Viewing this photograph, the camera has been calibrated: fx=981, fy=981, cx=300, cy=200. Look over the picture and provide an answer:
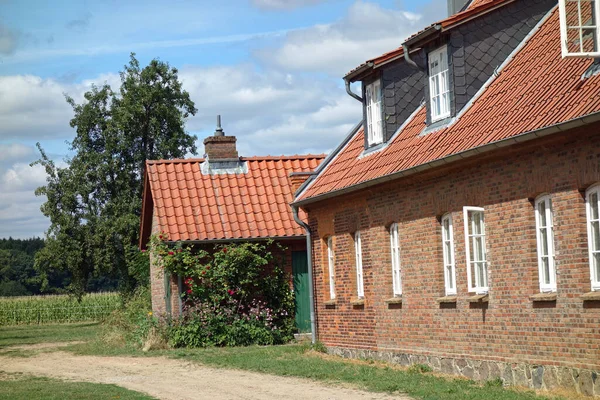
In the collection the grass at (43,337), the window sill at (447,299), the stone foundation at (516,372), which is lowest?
the grass at (43,337)

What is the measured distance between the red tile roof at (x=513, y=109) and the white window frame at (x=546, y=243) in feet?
3.65

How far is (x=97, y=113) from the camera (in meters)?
45.4

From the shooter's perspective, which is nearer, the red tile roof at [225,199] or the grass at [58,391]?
the grass at [58,391]

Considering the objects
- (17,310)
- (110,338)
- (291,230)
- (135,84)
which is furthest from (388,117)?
(17,310)

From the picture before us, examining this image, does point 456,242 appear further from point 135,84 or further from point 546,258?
point 135,84

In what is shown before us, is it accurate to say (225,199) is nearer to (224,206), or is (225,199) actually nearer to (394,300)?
(224,206)

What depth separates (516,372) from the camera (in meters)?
14.6

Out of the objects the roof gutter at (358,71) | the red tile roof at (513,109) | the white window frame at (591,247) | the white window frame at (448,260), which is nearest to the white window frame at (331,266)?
the red tile roof at (513,109)

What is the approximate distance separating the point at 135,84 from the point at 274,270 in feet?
67.6

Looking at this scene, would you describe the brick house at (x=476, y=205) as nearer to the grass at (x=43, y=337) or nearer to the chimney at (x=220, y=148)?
the chimney at (x=220, y=148)

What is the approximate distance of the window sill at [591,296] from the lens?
41.6ft

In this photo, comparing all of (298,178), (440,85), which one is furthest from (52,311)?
(440,85)

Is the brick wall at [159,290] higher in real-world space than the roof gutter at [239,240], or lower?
lower

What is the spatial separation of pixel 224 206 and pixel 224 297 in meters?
3.15
